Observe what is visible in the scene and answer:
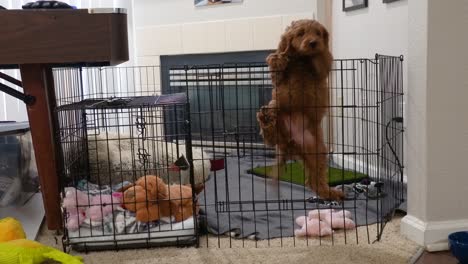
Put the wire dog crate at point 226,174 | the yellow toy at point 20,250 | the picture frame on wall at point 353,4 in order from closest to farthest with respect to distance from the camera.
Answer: the yellow toy at point 20,250, the wire dog crate at point 226,174, the picture frame on wall at point 353,4

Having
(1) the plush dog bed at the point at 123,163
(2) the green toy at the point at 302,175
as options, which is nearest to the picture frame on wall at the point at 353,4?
(2) the green toy at the point at 302,175

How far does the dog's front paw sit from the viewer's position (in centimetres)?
187

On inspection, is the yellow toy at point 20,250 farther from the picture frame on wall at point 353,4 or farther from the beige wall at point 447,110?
the picture frame on wall at point 353,4

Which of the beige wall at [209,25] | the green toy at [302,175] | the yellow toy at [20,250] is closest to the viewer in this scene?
the yellow toy at [20,250]

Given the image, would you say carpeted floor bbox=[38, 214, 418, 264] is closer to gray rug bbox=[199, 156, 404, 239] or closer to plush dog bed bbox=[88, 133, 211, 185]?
gray rug bbox=[199, 156, 404, 239]

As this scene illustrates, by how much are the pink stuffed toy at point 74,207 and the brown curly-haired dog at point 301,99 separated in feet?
2.45

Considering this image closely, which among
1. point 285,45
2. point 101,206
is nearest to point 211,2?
point 285,45

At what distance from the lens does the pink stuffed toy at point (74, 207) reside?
179 centimetres

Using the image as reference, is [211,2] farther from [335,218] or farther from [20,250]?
[20,250]

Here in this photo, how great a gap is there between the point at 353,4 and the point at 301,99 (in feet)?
3.93

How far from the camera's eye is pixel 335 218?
188cm

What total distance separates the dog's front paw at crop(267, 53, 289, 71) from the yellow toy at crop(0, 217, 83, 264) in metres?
0.99

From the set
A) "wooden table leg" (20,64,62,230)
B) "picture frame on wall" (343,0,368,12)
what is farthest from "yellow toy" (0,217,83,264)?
"picture frame on wall" (343,0,368,12)

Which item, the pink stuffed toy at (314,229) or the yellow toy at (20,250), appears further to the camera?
the pink stuffed toy at (314,229)
